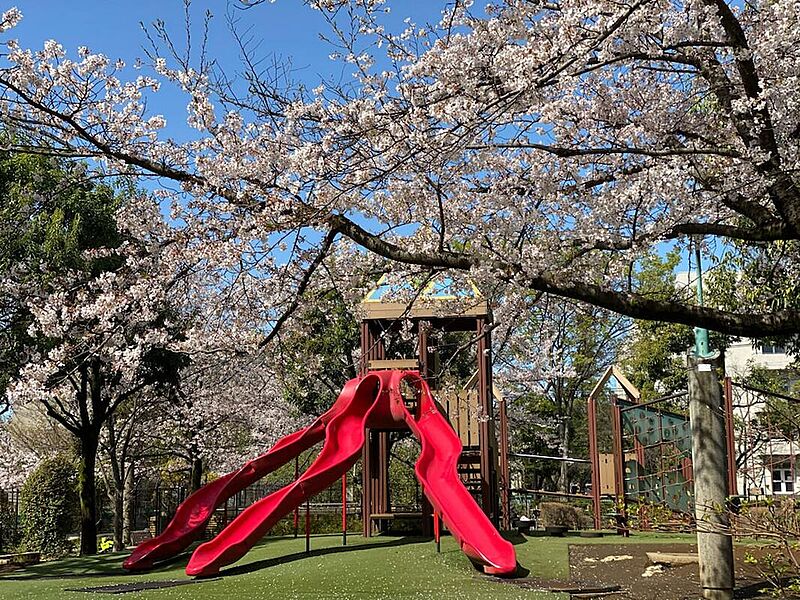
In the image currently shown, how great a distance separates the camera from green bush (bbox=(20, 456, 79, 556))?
16.8 metres

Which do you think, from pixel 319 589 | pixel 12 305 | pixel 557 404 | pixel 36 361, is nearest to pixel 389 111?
pixel 319 589

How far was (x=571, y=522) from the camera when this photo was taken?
14039 millimetres

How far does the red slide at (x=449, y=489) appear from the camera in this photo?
8.33 metres

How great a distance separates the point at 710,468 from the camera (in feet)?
20.0

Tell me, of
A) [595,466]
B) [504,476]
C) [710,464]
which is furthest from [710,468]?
[504,476]

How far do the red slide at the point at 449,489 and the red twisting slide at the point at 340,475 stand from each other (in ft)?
0.03

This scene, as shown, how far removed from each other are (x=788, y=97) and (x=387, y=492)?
9.85 meters

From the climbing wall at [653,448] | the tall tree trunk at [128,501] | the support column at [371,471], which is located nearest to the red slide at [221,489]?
the support column at [371,471]

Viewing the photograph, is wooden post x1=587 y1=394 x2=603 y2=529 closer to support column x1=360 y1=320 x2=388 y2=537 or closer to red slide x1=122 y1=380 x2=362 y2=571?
support column x1=360 y1=320 x2=388 y2=537

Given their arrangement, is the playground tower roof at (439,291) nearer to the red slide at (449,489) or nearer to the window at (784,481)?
the red slide at (449,489)

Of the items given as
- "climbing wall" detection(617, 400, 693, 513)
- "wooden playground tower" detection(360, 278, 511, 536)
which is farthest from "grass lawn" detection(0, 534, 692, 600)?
"climbing wall" detection(617, 400, 693, 513)

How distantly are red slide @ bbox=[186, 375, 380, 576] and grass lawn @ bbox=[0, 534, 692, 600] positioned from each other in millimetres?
252

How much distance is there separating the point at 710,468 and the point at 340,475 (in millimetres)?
5434

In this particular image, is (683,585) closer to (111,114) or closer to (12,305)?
(111,114)
